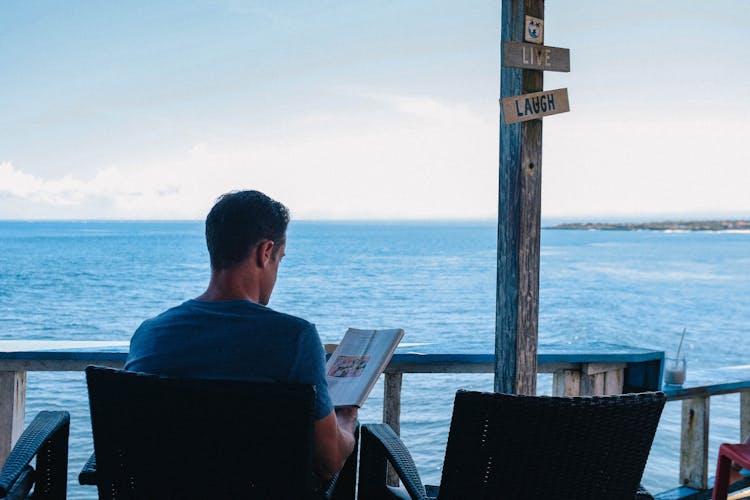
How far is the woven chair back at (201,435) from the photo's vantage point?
1.35 metres

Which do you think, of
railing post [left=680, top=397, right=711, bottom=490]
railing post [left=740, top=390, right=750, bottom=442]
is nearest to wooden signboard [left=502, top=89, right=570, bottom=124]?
railing post [left=680, top=397, right=711, bottom=490]

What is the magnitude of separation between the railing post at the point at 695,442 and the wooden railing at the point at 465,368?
0.01 meters

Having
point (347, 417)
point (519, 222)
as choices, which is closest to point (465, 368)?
point (519, 222)

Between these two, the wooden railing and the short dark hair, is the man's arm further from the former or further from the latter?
the wooden railing

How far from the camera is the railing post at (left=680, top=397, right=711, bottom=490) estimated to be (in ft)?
10.8

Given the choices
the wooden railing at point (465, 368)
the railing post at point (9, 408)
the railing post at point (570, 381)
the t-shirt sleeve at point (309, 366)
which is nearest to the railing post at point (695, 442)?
the wooden railing at point (465, 368)

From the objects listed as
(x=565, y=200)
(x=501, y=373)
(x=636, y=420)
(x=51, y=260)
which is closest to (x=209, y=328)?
(x=636, y=420)

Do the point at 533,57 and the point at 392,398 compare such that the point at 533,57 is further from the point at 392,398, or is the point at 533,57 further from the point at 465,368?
the point at 392,398

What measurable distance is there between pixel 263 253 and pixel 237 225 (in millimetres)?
82

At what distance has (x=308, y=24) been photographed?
62375mm

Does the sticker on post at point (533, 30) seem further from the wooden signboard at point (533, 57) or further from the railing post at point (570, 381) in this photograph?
the railing post at point (570, 381)

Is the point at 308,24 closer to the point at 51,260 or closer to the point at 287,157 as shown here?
the point at 287,157

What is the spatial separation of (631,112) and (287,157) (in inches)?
1228

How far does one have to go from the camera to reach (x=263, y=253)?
5.48 ft
